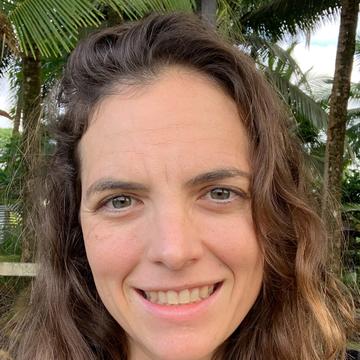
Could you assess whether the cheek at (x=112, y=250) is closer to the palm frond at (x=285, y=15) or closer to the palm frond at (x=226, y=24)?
the palm frond at (x=226, y=24)

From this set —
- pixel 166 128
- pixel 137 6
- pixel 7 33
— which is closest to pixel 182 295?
pixel 166 128

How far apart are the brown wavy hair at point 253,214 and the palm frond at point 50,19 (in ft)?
8.78

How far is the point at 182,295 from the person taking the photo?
1312 millimetres

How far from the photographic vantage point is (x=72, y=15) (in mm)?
4230

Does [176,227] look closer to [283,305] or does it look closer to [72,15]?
[283,305]

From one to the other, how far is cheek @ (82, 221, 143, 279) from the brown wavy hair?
1.01 feet

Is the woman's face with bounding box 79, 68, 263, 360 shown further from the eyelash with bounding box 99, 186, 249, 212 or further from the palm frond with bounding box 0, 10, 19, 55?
the palm frond with bounding box 0, 10, 19, 55

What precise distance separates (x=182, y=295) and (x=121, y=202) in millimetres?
264

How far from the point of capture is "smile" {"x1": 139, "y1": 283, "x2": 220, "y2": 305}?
131 centimetres

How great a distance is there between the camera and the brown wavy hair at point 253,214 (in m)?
1.52

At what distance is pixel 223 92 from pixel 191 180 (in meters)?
0.29

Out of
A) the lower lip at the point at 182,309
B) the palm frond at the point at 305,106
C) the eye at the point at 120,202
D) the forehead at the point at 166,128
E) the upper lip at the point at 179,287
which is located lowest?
the lower lip at the point at 182,309

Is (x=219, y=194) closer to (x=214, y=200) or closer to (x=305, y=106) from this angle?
(x=214, y=200)

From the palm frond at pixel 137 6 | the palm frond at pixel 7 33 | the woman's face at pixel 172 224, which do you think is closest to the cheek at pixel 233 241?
the woman's face at pixel 172 224
